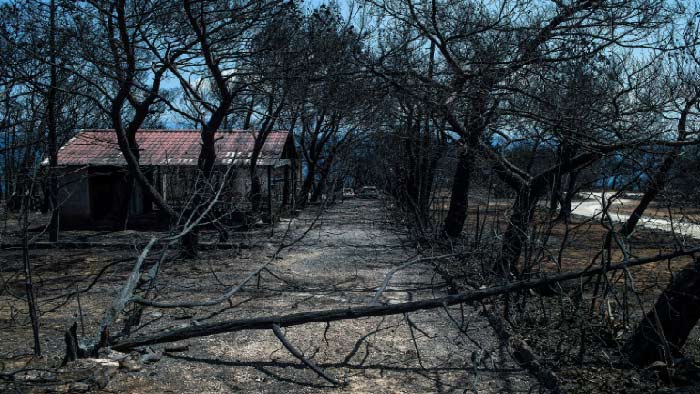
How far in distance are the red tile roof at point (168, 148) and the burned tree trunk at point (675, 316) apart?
14.1 m

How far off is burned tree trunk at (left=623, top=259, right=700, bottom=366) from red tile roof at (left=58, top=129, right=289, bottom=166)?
46.4 ft

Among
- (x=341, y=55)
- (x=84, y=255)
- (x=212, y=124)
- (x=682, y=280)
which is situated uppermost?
(x=341, y=55)

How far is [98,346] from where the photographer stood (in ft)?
16.4

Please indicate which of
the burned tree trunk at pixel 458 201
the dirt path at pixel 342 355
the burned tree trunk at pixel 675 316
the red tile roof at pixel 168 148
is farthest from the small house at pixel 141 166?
the burned tree trunk at pixel 675 316

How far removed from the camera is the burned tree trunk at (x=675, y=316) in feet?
16.6

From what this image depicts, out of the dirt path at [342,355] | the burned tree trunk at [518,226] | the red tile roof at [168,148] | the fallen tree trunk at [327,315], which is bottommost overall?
the dirt path at [342,355]

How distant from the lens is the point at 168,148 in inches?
817

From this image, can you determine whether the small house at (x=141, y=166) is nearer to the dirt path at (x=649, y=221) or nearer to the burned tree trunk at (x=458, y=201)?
the burned tree trunk at (x=458, y=201)

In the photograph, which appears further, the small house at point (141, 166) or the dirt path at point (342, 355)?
the small house at point (141, 166)

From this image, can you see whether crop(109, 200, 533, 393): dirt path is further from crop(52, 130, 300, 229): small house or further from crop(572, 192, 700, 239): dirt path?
crop(52, 130, 300, 229): small house

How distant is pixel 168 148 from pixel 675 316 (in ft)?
59.0

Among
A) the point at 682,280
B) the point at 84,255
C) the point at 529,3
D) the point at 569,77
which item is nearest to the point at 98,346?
the point at 682,280

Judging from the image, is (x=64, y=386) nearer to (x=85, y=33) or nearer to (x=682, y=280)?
(x=682, y=280)

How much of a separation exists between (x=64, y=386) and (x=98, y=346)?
627 millimetres
